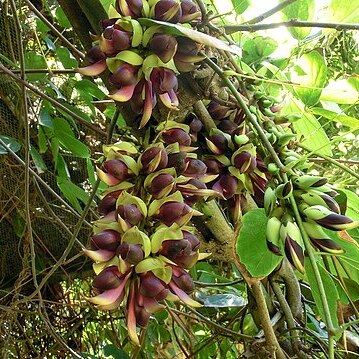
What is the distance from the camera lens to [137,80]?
0.35 metres

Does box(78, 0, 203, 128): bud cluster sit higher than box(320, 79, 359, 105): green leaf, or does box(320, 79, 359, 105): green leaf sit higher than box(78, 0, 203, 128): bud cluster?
box(78, 0, 203, 128): bud cluster

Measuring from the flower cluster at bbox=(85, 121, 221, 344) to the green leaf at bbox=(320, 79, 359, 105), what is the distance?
0.64 feet

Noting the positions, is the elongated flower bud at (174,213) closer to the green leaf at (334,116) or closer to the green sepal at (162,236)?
the green sepal at (162,236)

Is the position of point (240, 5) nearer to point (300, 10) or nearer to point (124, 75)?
point (300, 10)

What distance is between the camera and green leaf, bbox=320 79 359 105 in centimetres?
50

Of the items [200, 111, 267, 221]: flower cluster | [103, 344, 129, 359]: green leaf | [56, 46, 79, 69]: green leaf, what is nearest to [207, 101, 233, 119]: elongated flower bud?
[200, 111, 267, 221]: flower cluster

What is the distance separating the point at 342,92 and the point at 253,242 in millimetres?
210

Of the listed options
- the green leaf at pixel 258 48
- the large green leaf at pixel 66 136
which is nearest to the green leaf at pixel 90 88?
the large green leaf at pixel 66 136

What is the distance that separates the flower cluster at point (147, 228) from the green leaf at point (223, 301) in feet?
1.41

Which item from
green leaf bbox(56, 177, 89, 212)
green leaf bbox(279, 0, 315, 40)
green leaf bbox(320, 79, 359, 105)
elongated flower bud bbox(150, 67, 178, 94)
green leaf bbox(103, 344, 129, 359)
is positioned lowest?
green leaf bbox(103, 344, 129, 359)

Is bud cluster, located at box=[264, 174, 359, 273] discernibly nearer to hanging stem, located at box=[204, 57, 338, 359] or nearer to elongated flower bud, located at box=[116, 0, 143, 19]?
hanging stem, located at box=[204, 57, 338, 359]

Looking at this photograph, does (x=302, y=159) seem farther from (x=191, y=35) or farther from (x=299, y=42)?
(x=299, y=42)

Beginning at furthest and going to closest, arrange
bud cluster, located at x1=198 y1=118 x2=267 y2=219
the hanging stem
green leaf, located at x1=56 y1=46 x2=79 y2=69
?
green leaf, located at x1=56 y1=46 x2=79 y2=69
bud cluster, located at x1=198 y1=118 x2=267 y2=219
the hanging stem

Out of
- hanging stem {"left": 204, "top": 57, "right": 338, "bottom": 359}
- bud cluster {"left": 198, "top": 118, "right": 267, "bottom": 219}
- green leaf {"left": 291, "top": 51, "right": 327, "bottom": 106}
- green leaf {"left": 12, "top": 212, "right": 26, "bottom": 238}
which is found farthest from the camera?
green leaf {"left": 12, "top": 212, "right": 26, "bottom": 238}
